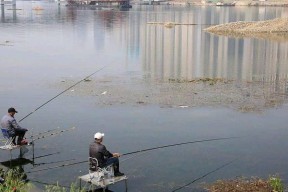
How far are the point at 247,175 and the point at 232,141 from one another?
3305mm

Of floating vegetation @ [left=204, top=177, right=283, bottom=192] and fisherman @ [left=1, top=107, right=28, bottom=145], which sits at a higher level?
fisherman @ [left=1, top=107, right=28, bottom=145]

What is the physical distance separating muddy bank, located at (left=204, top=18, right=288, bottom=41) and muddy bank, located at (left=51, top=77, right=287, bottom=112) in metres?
31.1

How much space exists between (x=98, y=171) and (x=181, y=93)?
1352cm

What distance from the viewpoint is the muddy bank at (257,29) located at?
193 ft

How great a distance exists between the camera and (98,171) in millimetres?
12680

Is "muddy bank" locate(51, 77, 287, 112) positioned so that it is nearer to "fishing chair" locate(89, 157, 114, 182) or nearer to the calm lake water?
the calm lake water

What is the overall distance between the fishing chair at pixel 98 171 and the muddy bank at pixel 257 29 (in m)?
46.7

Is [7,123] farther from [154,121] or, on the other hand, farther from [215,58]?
[215,58]

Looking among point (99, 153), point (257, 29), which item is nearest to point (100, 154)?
point (99, 153)

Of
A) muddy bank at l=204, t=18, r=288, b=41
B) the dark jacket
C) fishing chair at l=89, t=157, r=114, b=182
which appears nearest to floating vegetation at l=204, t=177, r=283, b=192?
fishing chair at l=89, t=157, r=114, b=182

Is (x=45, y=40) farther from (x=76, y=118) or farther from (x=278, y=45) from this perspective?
(x=76, y=118)

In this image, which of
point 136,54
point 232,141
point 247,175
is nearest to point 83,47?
point 136,54

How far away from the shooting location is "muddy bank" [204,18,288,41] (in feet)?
193

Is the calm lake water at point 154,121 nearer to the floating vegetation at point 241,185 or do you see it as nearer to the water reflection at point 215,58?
the water reflection at point 215,58
